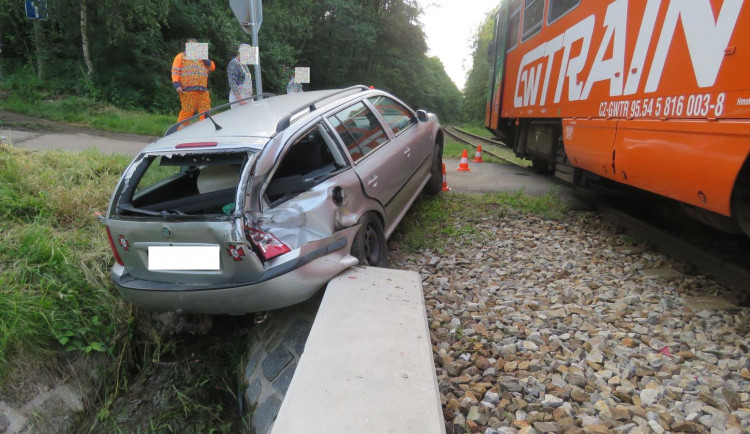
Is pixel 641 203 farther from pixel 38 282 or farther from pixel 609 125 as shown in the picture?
pixel 38 282

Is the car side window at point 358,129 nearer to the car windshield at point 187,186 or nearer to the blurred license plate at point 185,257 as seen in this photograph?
the car windshield at point 187,186

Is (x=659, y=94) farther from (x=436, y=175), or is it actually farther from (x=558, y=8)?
(x=436, y=175)

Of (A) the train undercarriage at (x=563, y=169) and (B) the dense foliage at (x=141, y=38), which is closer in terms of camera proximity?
(A) the train undercarriage at (x=563, y=169)

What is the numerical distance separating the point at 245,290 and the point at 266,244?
0.94 ft

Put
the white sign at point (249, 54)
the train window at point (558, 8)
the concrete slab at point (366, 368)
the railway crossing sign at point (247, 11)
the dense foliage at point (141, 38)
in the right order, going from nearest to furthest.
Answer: the concrete slab at point (366, 368) → the railway crossing sign at point (247, 11) → the train window at point (558, 8) → the white sign at point (249, 54) → the dense foliage at point (141, 38)

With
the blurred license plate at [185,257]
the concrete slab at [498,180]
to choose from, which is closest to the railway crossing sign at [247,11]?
the blurred license plate at [185,257]

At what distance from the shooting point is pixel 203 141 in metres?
2.82

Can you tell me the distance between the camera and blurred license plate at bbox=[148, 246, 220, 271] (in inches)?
100

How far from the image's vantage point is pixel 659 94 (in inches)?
127

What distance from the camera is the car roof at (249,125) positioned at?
2803mm

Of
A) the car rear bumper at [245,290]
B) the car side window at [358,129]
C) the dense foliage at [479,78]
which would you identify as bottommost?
the car rear bumper at [245,290]

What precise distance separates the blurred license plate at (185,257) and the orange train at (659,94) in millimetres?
2998

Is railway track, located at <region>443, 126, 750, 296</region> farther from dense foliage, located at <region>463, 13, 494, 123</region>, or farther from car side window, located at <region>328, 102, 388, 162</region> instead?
dense foliage, located at <region>463, 13, 494, 123</region>

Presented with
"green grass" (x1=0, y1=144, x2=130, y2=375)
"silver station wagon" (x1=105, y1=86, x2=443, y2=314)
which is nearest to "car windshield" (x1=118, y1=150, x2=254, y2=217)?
"silver station wagon" (x1=105, y1=86, x2=443, y2=314)
